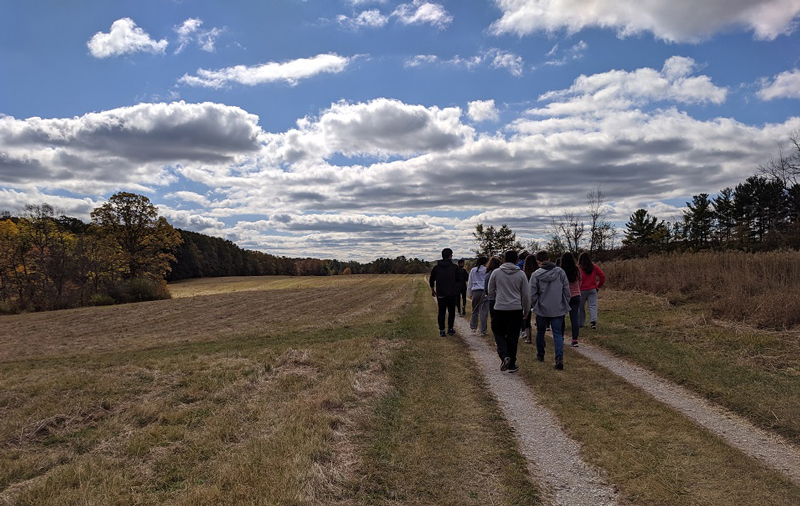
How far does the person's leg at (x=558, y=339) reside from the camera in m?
8.01

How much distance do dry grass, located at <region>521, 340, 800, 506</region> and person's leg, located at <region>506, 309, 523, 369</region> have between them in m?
1.08

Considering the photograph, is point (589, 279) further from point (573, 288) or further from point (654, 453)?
point (654, 453)

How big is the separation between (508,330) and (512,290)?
72 centimetres

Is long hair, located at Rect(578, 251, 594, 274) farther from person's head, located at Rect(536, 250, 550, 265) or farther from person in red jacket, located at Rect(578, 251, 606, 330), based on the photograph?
person's head, located at Rect(536, 250, 550, 265)

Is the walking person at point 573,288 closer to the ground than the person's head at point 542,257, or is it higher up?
closer to the ground

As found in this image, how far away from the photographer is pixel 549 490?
151 inches

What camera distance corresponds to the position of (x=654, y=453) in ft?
14.6

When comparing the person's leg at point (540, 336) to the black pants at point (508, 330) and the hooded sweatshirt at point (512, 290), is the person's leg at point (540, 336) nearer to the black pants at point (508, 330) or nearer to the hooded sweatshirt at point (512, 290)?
the hooded sweatshirt at point (512, 290)

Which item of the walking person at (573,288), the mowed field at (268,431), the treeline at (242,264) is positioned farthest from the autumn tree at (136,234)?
the walking person at (573,288)

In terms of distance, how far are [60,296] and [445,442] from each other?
43.0 meters

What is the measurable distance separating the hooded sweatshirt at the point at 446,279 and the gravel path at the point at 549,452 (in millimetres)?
4358

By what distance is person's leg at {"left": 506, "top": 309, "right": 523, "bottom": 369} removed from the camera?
26.1 ft

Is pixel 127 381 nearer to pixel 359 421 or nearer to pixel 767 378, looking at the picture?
pixel 359 421

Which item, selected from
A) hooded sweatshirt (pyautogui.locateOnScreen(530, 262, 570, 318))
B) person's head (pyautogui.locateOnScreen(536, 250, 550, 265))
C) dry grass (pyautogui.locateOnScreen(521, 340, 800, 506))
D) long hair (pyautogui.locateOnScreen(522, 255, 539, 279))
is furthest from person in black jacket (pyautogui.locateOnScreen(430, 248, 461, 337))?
dry grass (pyautogui.locateOnScreen(521, 340, 800, 506))
